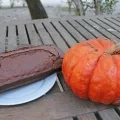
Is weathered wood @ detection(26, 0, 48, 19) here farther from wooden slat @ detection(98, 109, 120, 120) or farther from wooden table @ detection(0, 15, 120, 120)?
wooden slat @ detection(98, 109, 120, 120)

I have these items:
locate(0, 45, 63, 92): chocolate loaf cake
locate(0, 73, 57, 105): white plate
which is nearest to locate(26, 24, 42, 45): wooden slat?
locate(0, 45, 63, 92): chocolate loaf cake

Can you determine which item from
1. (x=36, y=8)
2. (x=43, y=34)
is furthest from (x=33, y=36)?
(x=36, y=8)

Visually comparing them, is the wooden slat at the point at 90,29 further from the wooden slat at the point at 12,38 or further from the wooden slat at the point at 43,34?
the wooden slat at the point at 12,38

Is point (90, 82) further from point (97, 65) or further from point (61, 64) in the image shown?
point (61, 64)

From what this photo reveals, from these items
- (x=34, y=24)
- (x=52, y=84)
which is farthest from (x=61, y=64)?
(x=34, y=24)

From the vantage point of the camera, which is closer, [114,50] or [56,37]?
[114,50]

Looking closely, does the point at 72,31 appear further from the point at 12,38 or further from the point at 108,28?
the point at 12,38
